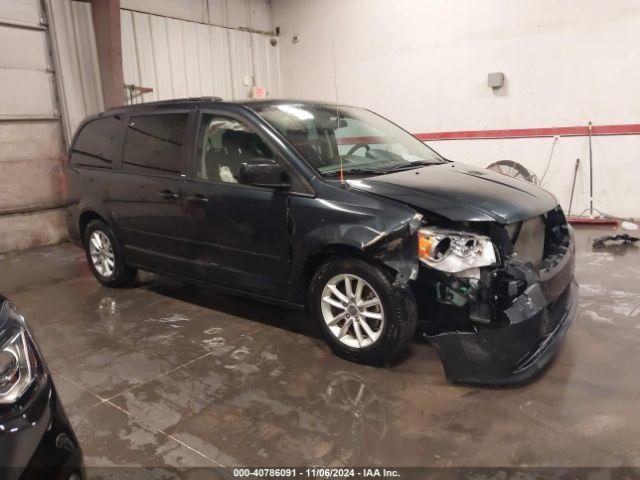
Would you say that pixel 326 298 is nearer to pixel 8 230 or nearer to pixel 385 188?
pixel 385 188

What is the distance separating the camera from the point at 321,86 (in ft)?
29.4

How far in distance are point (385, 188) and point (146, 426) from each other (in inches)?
66.8

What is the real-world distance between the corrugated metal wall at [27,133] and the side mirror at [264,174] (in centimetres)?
475

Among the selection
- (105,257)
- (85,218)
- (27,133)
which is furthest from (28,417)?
(27,133)

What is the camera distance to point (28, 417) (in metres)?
1.35

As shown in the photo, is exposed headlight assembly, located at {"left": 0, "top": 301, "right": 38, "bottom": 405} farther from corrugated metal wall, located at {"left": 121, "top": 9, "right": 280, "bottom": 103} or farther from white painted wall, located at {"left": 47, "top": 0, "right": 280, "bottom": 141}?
corrugated metal wall, located at {"left": 121, "top": 9, "right": 280, "bottom": 103}

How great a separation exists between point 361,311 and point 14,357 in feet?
5.65

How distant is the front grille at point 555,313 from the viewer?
2.55 metres

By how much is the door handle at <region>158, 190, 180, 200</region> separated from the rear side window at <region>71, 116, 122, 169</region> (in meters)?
0.77

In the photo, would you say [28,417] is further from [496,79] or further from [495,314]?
[496,79]

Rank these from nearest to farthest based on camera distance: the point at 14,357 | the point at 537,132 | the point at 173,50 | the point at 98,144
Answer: the point at 14,357 → the point at 98,144 → the point at 537,132 → the point at 173,50

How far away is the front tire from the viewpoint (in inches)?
102

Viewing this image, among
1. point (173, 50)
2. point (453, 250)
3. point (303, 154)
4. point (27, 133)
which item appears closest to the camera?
point (453, 250)

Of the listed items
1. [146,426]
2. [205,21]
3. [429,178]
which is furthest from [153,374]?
[205,21]
